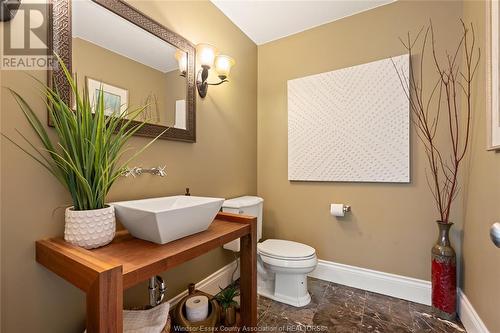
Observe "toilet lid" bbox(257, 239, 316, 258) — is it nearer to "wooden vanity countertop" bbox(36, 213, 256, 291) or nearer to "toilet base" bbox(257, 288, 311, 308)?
"toilet base" bbox(257, 288, 311, 308)

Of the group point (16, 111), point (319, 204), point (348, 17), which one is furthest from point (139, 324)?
point (348, 17)

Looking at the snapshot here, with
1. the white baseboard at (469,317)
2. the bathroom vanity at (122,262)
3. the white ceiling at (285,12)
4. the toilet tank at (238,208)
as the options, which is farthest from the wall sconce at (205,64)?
the white baseboard at (469,317)

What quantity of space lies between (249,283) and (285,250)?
60 cm

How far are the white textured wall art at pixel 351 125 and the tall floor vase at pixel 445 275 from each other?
1.56 feet

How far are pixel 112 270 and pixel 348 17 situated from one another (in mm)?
2469

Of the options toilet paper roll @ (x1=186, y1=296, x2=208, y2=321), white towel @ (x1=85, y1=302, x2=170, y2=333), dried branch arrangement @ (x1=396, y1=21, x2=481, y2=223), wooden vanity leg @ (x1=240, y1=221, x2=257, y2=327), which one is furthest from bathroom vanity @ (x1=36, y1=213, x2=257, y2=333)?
dried branch arrangement @ (x1=396, y1=21, x2=481, y2=223)

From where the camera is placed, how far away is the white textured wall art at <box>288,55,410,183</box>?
182 centimetres

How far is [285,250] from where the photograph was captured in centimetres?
182

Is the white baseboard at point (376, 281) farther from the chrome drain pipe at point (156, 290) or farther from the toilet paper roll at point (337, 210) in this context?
the chrome drain pipe at point (156, 290)

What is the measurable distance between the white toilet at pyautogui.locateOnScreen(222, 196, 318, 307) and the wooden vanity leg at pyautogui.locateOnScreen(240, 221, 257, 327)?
448mm

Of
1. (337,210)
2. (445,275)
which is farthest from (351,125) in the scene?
(445,275)

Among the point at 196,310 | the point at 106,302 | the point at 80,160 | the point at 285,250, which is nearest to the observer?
the point at 106,302

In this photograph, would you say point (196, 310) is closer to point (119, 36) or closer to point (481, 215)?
point (119, 36)

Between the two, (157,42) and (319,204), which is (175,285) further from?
(157,42)
